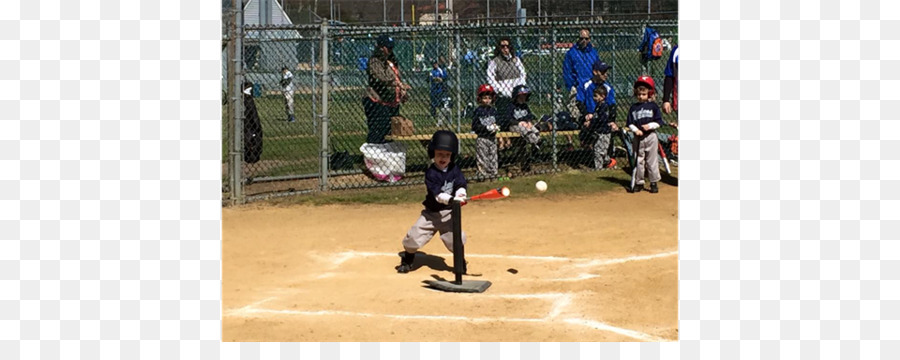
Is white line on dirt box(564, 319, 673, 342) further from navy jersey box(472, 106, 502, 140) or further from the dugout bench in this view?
the dugout bench

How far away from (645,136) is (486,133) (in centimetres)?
229

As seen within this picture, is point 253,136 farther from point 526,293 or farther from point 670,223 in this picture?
point 526,293

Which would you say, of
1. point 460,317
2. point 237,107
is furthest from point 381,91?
point 460,317

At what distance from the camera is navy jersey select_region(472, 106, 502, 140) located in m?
15.3

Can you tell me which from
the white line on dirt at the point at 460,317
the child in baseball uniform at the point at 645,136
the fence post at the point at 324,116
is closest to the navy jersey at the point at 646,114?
the child in baseball uniform at the point at 645,136

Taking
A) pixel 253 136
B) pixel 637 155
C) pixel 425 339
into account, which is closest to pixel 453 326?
pixel 425 339

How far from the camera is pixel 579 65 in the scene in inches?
678

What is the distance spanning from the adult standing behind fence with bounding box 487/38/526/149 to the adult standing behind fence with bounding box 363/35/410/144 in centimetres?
150

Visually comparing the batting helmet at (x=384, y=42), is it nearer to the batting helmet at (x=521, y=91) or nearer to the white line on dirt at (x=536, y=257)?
the batting helmet at (x=521, y=91)

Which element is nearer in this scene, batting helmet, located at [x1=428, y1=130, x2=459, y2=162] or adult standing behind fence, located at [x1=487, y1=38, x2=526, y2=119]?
batting helmet, located at [x1=428, y1=130, x2=459, y2=162]

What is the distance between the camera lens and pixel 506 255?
34.8 feet

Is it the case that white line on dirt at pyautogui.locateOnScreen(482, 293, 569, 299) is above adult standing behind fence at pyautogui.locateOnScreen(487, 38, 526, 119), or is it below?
below

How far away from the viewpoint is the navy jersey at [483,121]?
15.3 metres

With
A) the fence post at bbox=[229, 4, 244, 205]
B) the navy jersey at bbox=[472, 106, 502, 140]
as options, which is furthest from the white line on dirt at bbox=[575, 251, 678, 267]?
the navy jersey at bbox=[472, 106, 502, 140]
